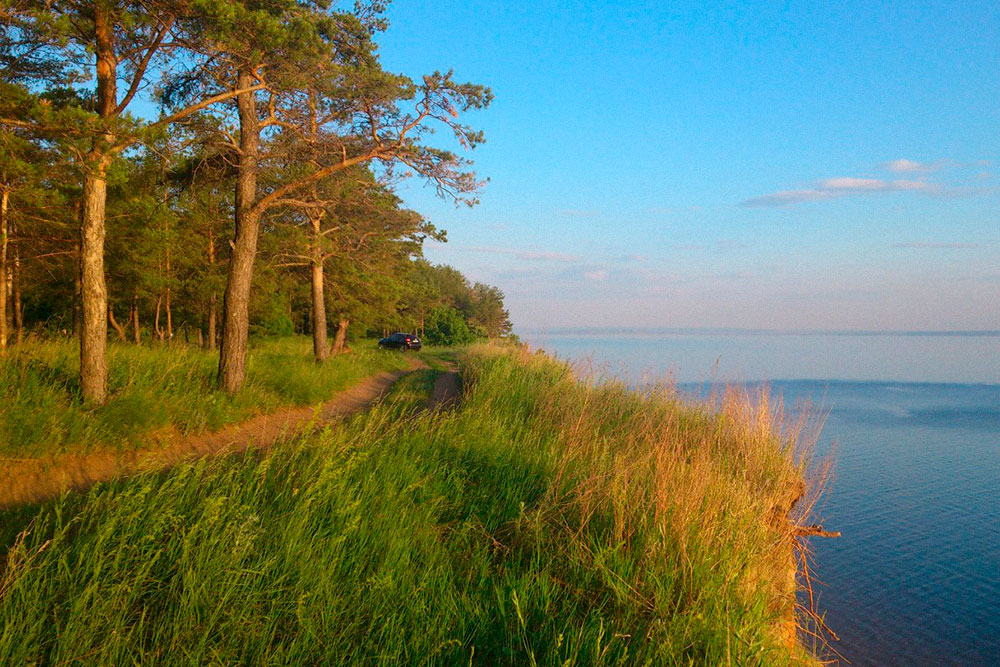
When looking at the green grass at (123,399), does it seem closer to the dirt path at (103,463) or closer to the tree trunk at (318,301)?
the dirt path at (103,463)

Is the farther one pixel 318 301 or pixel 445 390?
pixel 318 301

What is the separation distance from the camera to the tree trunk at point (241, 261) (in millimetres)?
11227

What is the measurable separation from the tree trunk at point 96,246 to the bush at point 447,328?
50.1 metres

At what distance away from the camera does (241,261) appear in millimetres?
11430

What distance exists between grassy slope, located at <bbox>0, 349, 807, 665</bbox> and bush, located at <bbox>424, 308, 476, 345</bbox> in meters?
53.2

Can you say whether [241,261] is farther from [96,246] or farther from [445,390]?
[445,390]

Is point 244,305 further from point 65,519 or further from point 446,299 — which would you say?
point 446,299

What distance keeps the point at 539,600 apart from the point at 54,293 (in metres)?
24.3

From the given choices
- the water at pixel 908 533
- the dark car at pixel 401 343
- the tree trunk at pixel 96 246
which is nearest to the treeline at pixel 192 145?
the tree trunk at pixel 96 246

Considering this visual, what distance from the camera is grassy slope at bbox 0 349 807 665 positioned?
10.7ft

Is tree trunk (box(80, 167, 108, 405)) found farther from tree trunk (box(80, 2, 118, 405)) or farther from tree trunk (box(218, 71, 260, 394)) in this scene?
tree trunk (box(218, 71, 260, 394))

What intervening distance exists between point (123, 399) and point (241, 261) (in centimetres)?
404

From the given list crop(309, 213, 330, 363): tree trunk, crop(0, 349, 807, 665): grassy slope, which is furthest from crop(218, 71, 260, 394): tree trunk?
crop(309, 213, 330, 363): tree trunk

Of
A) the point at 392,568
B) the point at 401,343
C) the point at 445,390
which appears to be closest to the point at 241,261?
the point at 445,390
